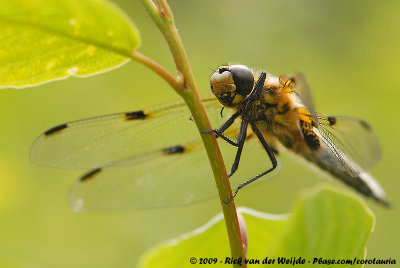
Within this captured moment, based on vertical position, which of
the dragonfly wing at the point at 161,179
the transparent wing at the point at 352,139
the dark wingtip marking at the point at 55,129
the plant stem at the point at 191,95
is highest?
the plant stem at the point at 191,95

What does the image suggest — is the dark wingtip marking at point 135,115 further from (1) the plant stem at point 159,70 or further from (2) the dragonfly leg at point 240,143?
(1) the plant stem at point 159,70

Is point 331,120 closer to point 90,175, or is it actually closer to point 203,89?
point 90,175

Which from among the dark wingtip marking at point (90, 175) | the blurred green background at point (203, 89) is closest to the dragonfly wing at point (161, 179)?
the dark wingtip marking at point (90, 175)

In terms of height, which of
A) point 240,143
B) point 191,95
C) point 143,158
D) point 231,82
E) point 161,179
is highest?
point 191,95

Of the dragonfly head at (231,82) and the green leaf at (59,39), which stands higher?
the green leaf at (59,39)

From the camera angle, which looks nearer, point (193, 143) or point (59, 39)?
point (59, 39)

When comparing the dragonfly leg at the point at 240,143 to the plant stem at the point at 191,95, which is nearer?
the plant stem at the point at 191,95

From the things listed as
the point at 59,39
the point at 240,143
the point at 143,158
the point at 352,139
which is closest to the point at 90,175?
the point at 143,158
